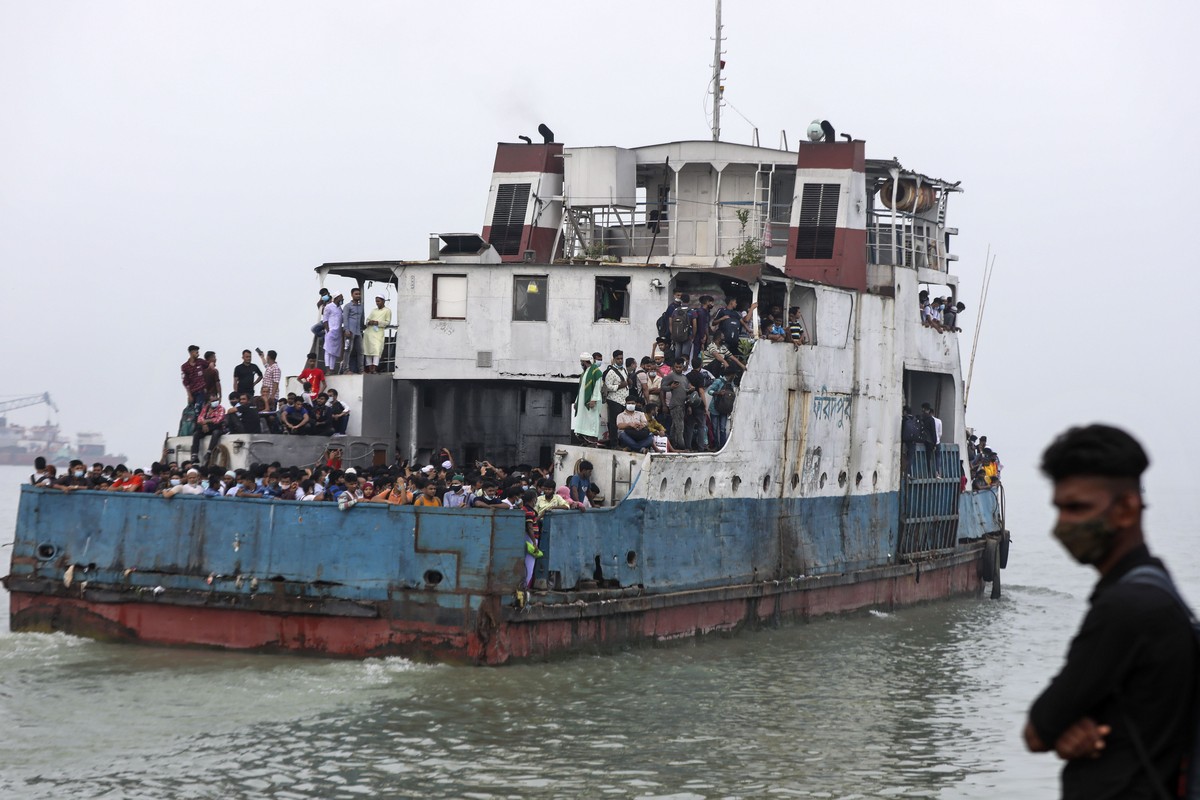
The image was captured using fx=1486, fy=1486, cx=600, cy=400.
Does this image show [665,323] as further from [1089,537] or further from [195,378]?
[1089,537]

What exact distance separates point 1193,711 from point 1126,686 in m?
0.22

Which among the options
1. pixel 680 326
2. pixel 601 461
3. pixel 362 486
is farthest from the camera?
pixel 680 326

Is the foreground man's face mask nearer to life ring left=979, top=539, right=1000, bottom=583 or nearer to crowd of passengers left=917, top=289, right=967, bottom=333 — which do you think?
crowd of passengers left=917, top=289, right=967, bottom=333

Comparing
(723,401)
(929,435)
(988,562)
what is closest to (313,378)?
(723,401)

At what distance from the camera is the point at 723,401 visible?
19.1 m

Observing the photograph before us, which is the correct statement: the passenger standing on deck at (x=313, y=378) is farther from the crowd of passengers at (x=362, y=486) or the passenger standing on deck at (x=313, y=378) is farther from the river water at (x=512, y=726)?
the river water at (x=512, y=726)

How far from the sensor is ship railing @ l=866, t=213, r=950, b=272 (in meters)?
24.9

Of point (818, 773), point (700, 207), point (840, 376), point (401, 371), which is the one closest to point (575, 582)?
point (818, 773)

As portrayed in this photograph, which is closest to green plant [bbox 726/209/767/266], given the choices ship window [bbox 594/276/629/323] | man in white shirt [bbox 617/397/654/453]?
ship window [bbox 594/276/629/323]

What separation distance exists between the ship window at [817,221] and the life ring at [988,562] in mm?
7707

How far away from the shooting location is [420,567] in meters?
15.2

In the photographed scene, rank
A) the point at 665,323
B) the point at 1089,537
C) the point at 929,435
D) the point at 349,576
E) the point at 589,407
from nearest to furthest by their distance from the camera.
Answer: the point at 1089,537 → the point at 349,576 → the point at 589,407 → the point at 665,323 → the point at 929,435

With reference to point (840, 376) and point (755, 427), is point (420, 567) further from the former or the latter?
point (840, 376)

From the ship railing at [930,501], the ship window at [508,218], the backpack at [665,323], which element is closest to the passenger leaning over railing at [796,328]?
the backpack at [665,323]
